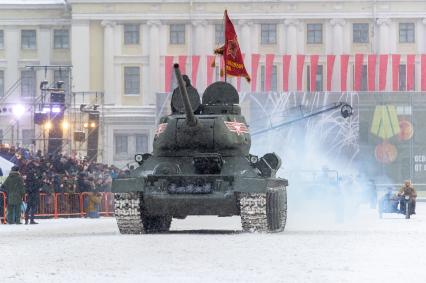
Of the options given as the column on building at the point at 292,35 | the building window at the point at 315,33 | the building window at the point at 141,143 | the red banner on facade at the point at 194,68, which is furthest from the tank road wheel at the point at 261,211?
the building window at the point at 315,33

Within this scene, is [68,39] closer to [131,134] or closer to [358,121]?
[131,134]

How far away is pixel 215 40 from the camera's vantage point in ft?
285

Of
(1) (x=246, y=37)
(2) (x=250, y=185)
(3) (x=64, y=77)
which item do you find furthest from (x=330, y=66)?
(2) (x=250, y=185)

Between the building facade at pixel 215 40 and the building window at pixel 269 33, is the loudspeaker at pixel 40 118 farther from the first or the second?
the building window at pixel 269 33

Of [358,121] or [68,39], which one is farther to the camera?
[68,39]

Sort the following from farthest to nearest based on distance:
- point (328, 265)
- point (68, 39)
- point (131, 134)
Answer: point (68, 39) < point (131, 134) < point (328, 265)

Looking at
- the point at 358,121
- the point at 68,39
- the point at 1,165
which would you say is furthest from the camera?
the point at 68,39

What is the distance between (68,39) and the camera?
88688 millimetres

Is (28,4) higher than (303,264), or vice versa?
(28,4)

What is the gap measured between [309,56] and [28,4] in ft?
64.3

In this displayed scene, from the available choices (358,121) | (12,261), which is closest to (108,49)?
(358,121)

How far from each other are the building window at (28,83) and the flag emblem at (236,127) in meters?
62.3

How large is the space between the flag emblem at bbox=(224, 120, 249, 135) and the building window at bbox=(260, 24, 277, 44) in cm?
6143

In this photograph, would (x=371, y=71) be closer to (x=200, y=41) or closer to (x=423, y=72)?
(x=423, y=72)
